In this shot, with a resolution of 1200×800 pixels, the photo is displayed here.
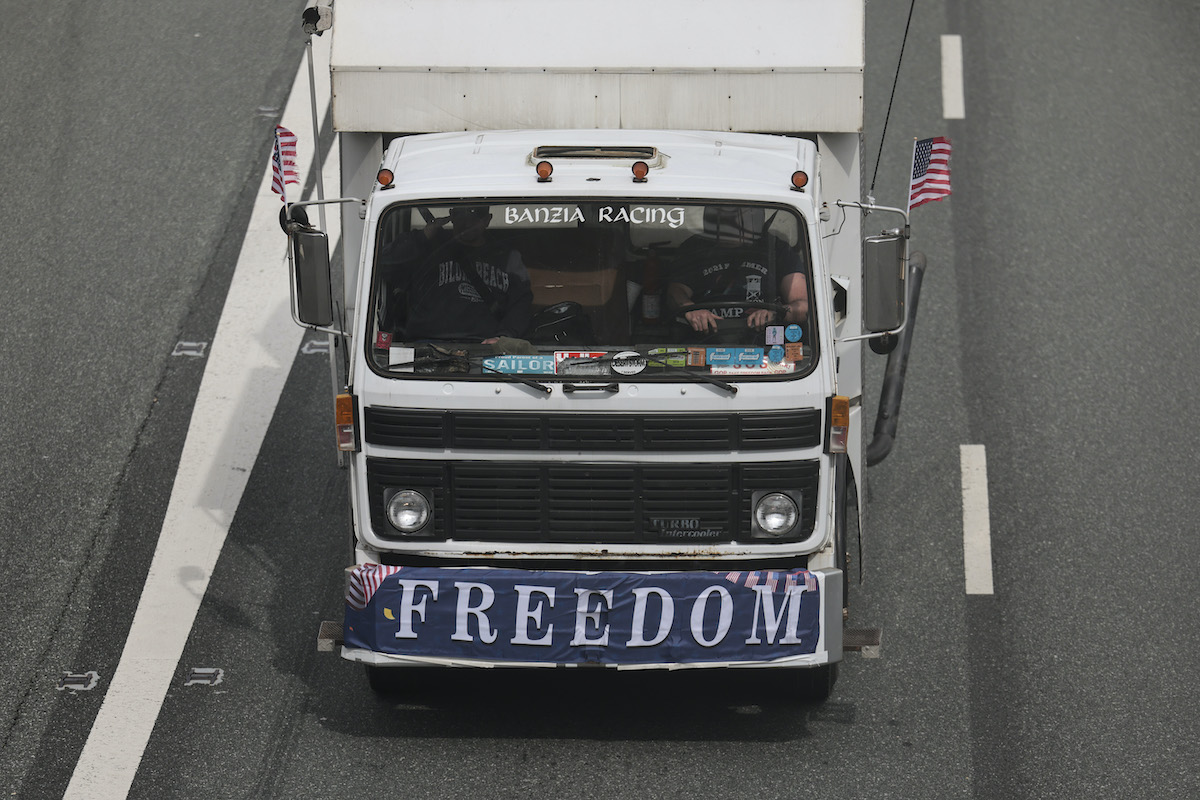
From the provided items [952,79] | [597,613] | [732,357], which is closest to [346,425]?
[597,613]

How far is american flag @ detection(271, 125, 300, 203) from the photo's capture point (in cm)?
891

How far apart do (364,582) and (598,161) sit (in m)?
2.31

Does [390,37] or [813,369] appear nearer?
[813,369]

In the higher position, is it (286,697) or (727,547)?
(727,547)

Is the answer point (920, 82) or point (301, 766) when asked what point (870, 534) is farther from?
point (920, 82)

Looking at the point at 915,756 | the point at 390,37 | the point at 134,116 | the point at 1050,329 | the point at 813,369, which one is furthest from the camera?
the point at 134,116

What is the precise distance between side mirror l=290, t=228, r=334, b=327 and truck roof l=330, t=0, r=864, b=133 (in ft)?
3.57

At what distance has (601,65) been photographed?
8391mm

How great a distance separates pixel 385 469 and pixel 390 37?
2.51 metres

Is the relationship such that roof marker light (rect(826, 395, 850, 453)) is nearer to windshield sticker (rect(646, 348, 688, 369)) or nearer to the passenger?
windshield sticker (rect(646, 348, 688, 369))

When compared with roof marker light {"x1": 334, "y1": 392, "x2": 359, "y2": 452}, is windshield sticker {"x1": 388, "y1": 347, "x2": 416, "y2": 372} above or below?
above

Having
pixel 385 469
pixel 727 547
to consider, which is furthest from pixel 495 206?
pixel 727 547

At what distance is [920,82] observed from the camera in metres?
15.0

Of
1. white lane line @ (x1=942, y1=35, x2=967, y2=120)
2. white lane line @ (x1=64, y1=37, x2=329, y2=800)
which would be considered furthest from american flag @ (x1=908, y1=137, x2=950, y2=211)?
white lane line @ (x1=942, y1=35, x2=967, y2=120)
